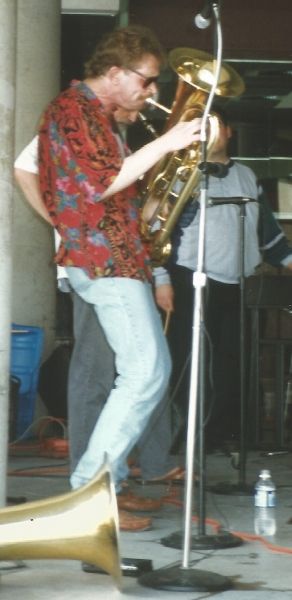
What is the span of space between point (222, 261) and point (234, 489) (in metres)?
1.19

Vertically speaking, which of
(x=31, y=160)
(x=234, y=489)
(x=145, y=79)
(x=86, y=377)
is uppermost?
(x=145, y=79)

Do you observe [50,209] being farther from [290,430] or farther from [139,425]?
[290,430]

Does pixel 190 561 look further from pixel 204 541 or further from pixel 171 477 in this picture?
pixel 171 477

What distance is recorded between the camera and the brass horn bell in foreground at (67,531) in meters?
3.32

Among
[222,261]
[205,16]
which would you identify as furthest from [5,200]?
[222,261]

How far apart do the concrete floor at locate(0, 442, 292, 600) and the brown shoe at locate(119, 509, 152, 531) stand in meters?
0.03

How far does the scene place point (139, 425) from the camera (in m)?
4.00

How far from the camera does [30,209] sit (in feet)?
26.9

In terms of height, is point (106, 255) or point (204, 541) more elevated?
point (106, 255)

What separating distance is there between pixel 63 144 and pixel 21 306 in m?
4.34

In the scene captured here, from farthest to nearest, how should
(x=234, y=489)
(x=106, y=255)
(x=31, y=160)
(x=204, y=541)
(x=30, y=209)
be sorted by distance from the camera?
(x=30, y=209) → (x=234, y=489) → (x=31, y=160) → (x=204, y=541) → (x=106, y=255)

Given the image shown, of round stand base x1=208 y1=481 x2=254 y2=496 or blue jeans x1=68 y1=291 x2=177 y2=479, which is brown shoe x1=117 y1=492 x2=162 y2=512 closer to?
blue jeans x1=68 y1=291 x2=177 y2=479

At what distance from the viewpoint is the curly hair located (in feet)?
13.6

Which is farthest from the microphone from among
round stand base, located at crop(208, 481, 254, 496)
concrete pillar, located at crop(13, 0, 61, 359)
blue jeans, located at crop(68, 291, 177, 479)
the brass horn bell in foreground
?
concrete pillar, located at crop(13, 0, 61, 359)
